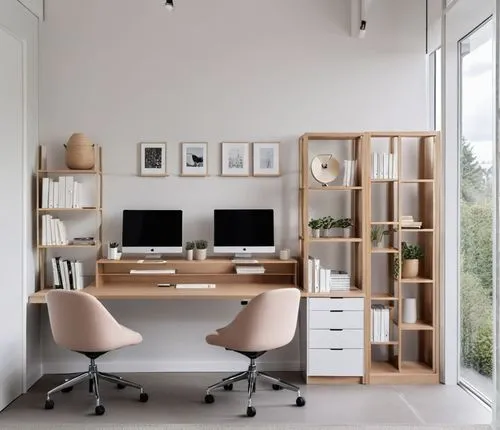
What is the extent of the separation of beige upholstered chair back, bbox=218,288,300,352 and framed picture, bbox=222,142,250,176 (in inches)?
54.1

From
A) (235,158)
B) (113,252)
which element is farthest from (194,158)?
(113,252)

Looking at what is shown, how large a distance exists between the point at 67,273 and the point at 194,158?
142 centimetres

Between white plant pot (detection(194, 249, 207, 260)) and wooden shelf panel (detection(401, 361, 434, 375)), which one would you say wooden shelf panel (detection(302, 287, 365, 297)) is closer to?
wooden shelf panel (detection(401, 361, 434, 375))

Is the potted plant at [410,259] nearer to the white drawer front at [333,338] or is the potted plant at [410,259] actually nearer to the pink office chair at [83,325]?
the white drawer front at [333,338]

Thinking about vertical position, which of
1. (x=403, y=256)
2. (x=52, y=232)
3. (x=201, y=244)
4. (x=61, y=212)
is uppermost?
(x=61, y=212)

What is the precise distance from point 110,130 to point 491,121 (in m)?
3.04

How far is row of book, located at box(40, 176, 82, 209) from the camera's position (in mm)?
4559

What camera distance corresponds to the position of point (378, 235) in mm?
4734

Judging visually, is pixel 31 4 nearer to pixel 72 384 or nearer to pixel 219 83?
pixel 219 83

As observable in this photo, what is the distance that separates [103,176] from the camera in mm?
4848

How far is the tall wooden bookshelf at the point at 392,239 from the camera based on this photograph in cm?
455

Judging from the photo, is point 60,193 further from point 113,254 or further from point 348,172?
point 348,172

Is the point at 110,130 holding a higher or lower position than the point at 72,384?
higher

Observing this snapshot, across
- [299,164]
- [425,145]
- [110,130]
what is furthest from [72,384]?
[425,145]
